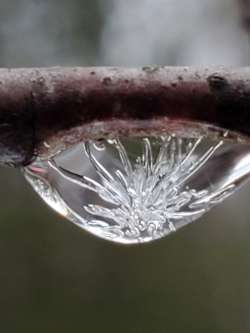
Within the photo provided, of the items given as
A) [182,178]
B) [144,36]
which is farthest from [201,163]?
[144,36]

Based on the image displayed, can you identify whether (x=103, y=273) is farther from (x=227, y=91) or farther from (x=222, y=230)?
(x=227, y=91)

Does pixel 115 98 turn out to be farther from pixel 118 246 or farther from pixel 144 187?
pixel 118 246

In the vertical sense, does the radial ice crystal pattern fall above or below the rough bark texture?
below

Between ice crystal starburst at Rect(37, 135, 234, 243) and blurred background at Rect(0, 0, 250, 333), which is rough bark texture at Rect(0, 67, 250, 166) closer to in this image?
ice crystal starburst at Rect(37, 135, 234, 243)

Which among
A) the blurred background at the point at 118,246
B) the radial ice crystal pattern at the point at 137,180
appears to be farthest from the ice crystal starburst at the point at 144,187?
the blurred background at the point at 118,246


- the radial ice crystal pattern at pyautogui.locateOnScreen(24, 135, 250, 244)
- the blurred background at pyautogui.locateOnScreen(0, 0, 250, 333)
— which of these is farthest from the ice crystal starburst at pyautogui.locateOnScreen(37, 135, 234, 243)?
the blurred background at pyautogui.locateOnScreen(0, 0, 250, 333)

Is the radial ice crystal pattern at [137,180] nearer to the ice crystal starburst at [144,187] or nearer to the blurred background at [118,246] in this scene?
the ice crystal starburst at [144,187]

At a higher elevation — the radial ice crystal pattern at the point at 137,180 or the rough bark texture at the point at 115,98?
the rough bark texture at the point at 115,98
